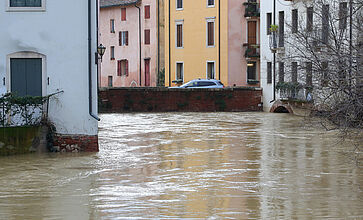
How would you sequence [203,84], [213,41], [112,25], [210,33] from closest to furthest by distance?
[203,84]
[213,41]
[210,33]
[112,25]

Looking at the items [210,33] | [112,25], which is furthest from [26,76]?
[112,25]

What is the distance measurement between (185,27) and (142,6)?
7426 millimetres

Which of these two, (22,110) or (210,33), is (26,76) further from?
(210,33)

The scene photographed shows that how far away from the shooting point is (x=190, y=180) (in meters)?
16.0

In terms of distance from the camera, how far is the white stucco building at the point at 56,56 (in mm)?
20125

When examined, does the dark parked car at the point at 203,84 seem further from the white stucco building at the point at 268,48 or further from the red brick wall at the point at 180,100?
the white stucco building at the point at 268,48

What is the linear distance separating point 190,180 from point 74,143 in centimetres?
562

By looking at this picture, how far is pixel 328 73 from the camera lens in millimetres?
16875

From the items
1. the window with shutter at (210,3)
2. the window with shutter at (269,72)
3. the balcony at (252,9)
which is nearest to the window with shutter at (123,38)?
the window with shutter at (210,3)

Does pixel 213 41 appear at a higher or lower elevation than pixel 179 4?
lower

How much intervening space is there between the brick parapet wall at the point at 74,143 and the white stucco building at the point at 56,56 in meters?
0.04

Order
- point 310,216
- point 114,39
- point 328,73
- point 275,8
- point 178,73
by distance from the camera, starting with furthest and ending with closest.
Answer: point 114,39 → point 178,73 → point 275,8 → point 328,73 → point 310,216

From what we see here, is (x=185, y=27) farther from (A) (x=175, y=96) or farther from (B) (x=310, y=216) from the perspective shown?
(B) (x=310, y=216)

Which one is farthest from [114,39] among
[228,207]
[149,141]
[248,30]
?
[228,207]
